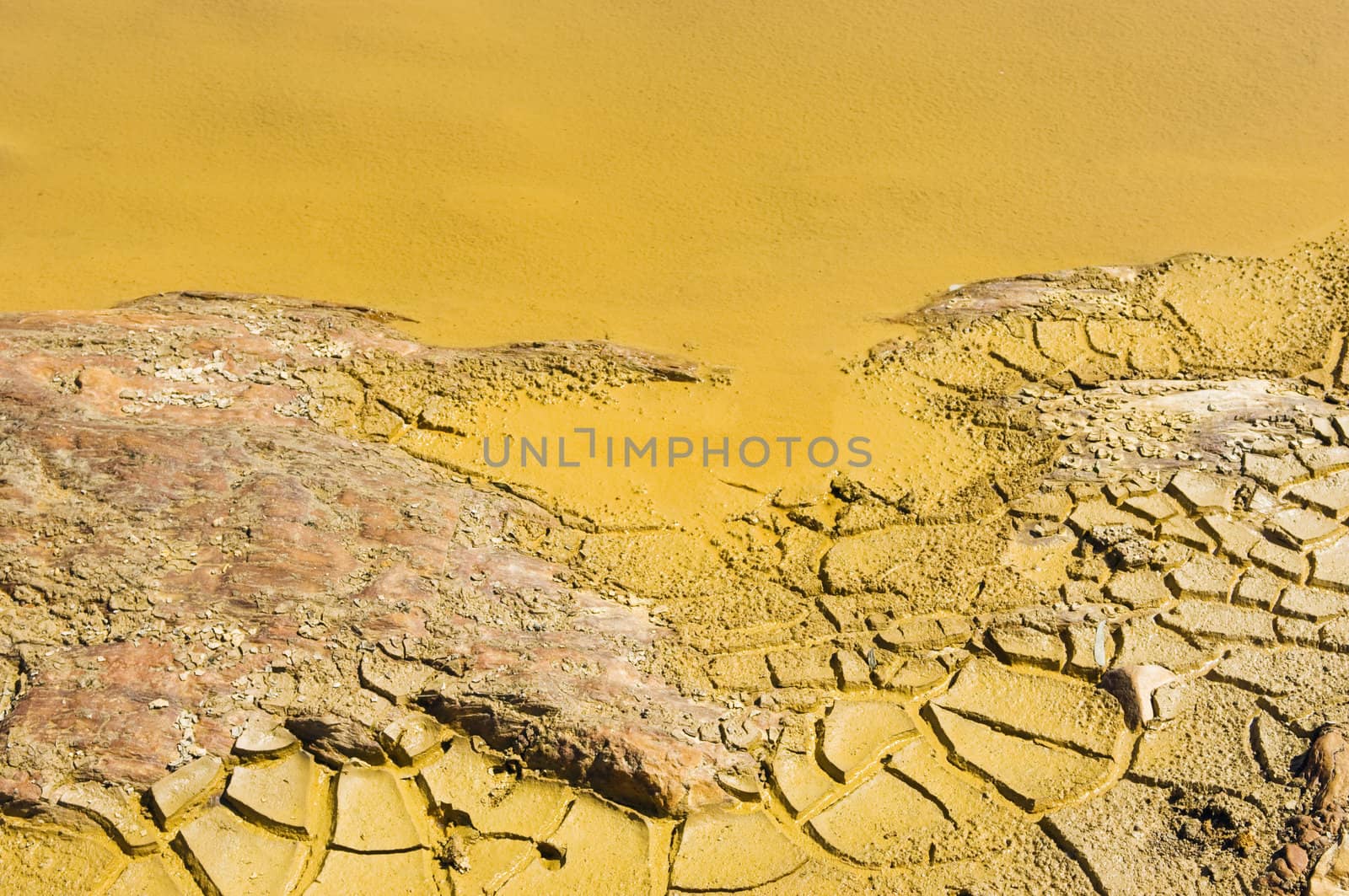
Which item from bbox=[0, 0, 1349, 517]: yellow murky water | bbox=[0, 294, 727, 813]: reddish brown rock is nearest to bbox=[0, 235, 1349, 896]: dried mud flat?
bbox=[0, 294, 727, 813]: reddish brown rock

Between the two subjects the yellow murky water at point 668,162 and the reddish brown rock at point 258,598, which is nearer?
the reddish brown rock at point 258,598

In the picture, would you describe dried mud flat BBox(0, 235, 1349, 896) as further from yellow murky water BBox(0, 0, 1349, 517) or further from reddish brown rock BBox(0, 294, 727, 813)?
yellow murky water BBox(0, 0, 1349, 517)

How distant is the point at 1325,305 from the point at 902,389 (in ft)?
6.82

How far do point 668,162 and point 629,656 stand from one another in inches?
142

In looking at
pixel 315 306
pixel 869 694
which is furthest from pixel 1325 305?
pixel 315 306

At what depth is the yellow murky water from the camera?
523 cm

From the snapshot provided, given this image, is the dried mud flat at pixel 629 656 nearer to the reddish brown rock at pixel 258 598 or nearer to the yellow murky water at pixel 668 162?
the reddish brown rock at pixel 258 598

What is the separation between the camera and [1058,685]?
11.1 ft

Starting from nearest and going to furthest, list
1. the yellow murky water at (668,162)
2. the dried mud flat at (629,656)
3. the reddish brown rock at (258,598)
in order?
the dried mud flat at (629,656)
the reddish brown rock at (258,598)
the yellow murky water at (668,162)

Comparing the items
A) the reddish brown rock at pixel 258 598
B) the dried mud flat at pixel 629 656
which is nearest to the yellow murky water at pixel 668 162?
the dried mud flat at pixel 629 656

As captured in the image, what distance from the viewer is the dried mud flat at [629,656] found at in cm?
300

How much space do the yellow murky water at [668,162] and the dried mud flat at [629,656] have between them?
51 cm

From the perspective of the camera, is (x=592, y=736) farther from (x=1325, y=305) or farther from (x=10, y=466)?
(x=1325, y=305)

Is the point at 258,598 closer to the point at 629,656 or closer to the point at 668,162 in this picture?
the point at 629,656
